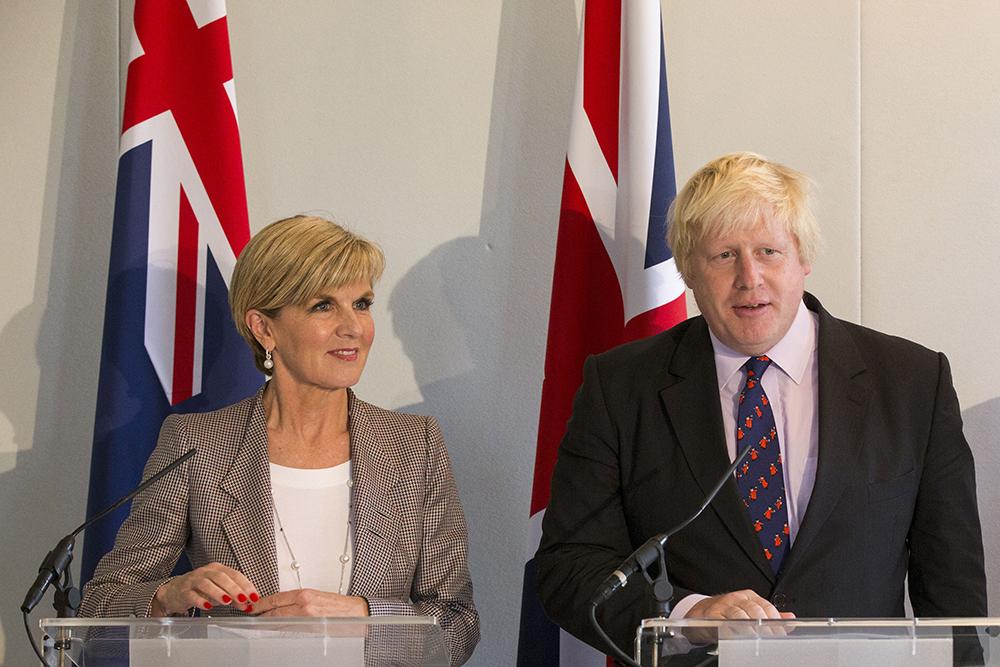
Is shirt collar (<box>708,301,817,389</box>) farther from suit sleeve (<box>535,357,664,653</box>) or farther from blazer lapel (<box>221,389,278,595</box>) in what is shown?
blazer lapel (<box>221,389,278,595</box>)

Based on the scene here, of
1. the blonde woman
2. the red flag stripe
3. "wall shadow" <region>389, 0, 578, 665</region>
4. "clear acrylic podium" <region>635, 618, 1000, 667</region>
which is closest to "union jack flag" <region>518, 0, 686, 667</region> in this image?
the red flag stripe

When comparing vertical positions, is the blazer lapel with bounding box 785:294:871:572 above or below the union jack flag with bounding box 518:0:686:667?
below

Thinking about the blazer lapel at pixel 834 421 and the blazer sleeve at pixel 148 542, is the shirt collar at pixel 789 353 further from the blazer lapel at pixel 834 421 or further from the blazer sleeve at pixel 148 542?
the blazer sleeve at pixel 148 542

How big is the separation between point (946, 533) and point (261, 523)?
1.43m

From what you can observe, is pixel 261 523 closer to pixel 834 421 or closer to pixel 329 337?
pixel 329 337

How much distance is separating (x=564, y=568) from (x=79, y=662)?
3.14 feet

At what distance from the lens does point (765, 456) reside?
2.50 m

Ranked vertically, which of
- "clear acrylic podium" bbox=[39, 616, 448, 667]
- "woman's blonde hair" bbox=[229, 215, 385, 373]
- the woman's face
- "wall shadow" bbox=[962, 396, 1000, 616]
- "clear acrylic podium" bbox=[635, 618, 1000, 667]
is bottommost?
"clear acrylic podium" bbox=[39, 616, 448, 667]

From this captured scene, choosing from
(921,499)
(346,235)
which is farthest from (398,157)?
(921,499)

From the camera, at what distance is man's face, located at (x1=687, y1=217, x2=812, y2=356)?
2.53 meters

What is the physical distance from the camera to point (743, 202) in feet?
8.30

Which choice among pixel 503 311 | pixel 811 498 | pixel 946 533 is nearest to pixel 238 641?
pixel 811 498

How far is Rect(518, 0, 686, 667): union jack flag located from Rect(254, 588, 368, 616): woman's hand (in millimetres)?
800

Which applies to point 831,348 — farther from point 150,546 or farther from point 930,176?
point 150,546
